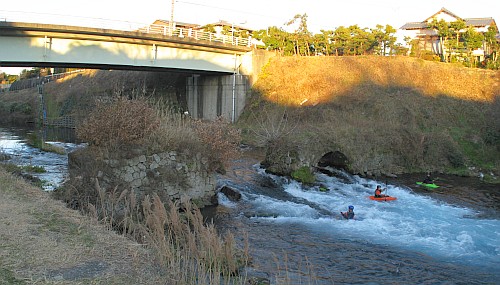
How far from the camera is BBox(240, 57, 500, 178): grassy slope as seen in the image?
2464cm

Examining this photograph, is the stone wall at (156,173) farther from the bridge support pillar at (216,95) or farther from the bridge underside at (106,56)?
the bridge support pillar at (216,95)

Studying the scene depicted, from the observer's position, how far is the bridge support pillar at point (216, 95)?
37.2 m

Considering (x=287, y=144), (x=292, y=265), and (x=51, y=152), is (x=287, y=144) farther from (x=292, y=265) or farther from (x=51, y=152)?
(x=51, y=152)

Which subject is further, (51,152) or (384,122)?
(384,122)

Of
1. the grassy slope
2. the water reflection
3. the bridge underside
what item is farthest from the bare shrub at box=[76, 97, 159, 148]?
the bridge underside

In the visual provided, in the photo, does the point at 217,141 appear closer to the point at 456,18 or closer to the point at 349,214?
the point at 349,214

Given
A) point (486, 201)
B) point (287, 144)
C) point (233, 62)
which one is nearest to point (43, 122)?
point (233, 62)

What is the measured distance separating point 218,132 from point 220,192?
8.30 feet

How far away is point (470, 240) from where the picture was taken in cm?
1258

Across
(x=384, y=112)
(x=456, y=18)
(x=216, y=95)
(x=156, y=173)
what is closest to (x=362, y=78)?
(x=384, y=112)

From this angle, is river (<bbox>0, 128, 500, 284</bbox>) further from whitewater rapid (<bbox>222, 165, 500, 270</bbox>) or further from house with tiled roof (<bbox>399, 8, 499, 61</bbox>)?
house with tiled roof (<bbox>399, 8, 499, 61</bbox>)

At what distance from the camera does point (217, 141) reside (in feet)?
51.8

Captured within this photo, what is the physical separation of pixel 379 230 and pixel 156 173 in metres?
7.54

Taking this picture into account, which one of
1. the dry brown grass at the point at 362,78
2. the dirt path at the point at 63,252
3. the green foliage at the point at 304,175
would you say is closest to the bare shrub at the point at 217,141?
the green foliage at the point at 304,175
